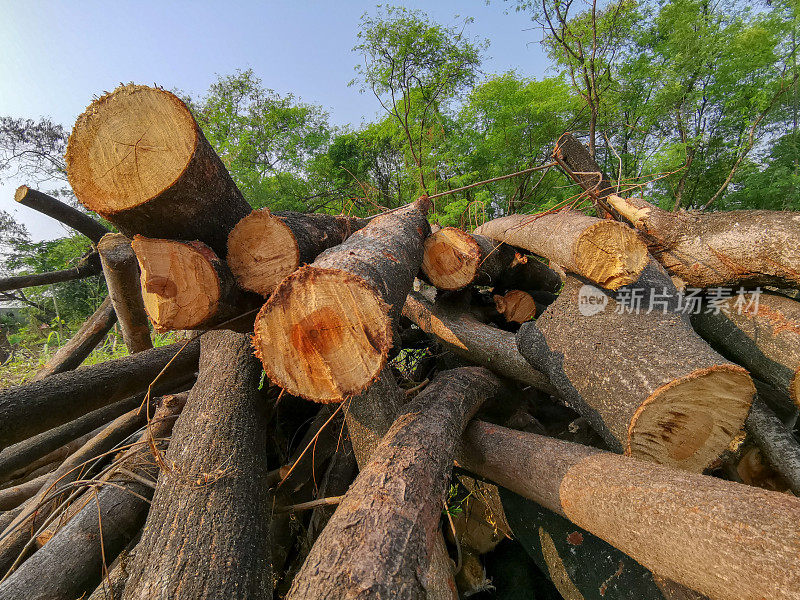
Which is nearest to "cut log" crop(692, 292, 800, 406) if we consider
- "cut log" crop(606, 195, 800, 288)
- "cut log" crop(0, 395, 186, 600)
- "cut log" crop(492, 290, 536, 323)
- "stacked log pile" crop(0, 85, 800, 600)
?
"stacked log pile" crop(0, 85, 800, 600)

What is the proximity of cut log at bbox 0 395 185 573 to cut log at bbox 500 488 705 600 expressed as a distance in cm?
209

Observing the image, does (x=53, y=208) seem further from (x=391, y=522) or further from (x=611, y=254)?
(x=611, y=254)

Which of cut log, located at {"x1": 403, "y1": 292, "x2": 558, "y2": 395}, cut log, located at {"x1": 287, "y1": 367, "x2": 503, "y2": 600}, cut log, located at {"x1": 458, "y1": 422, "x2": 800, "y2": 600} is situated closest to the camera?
cut log, located at {"x1": 458, "y1": 422, "x2": 800, "y2": 600}

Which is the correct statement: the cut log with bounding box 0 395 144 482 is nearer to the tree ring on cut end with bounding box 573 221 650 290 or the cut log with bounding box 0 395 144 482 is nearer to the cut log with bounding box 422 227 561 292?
the cut log with bounding box 422 227 561 292

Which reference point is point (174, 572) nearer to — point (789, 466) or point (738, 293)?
point (789, 466)

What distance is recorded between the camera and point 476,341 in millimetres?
2373

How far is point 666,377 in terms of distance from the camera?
1273 mm

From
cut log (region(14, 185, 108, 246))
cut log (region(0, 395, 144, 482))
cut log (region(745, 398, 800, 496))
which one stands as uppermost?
cut log (region(14, 185, 108, 246))

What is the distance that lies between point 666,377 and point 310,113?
18708 mm

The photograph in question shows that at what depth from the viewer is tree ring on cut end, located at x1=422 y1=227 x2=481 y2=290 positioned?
2492mm

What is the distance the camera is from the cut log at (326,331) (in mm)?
1125

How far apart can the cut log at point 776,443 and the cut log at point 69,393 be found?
3.00m

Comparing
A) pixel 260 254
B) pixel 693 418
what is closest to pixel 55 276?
pixel 260 254

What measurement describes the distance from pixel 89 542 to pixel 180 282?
1228 millimetres
